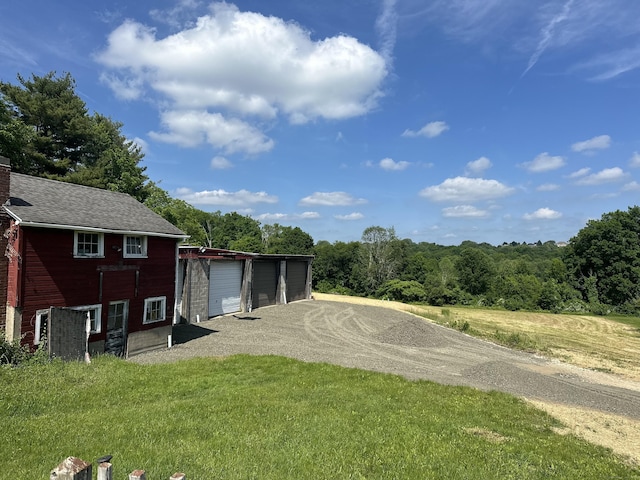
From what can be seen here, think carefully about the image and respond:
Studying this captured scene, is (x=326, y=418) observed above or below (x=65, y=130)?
below

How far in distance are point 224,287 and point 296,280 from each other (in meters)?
12.6

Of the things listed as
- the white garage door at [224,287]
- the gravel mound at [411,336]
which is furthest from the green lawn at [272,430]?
the white garage door at [224,287]

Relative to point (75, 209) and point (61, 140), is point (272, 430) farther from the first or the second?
point (61, 140)

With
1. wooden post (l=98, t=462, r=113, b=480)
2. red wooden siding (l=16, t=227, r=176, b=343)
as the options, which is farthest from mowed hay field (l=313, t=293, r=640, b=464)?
red wooden siding (l=16, t=227, r=176, b=343)

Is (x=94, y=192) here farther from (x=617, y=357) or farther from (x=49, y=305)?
(x=617, y=357)

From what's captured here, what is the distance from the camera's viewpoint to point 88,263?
14836 mm

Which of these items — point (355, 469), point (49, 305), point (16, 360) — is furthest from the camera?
point (49, 305)

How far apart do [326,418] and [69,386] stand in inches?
270

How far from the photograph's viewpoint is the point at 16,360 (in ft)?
38.9

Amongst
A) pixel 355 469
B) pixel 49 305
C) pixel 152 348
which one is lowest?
pixel 152 348

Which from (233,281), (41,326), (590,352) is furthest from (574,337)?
(41,326)

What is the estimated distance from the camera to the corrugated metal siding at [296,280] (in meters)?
38.6

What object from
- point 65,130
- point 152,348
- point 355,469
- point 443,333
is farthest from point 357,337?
point 65,130

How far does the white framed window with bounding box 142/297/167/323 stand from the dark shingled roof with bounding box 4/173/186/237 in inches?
128
